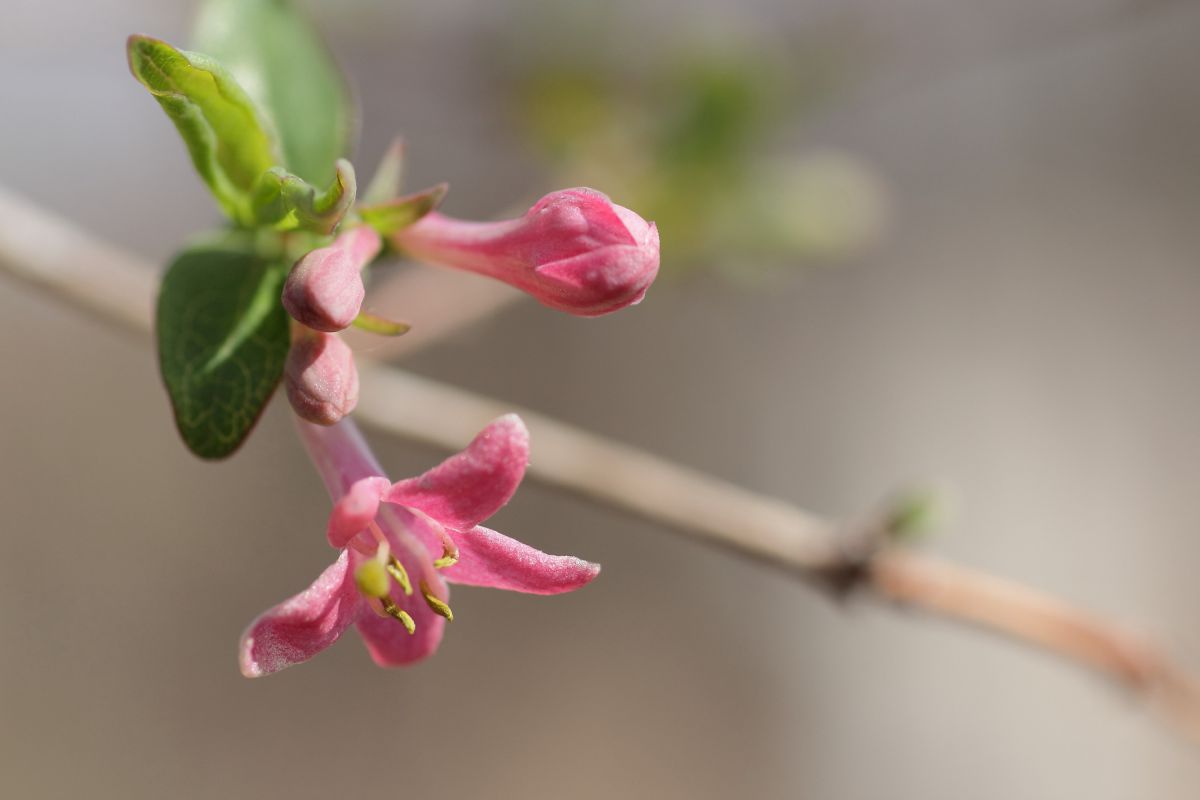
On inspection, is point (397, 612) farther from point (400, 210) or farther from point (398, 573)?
point (400, 210)

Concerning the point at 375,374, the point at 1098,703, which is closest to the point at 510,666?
the point at 1098,703

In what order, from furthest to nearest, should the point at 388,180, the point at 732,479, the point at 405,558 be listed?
the point at 732,479, the point at 388,180, the point at 405,558

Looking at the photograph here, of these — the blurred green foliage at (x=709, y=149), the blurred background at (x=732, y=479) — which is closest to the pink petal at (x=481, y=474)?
the blurred green foliage at (x=709, y=149)

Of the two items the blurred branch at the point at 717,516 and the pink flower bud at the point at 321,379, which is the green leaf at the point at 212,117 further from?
the blurred branch at the point at 717,516

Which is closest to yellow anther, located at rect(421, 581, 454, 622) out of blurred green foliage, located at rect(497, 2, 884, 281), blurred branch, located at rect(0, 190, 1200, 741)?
blurred branch, located at rect(0, 190, 1200, 741)

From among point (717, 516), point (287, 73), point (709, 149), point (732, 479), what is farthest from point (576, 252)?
point (732, 479)

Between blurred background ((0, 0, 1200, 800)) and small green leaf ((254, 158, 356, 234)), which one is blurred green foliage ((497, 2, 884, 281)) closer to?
small green leaf ((254, 158, 356, 234))

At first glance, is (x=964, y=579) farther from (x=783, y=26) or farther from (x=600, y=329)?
(x=600, y=329)

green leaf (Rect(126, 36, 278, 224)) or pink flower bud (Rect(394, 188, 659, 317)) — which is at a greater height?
pink flower bud (Rect(394, 188, 659, 317))
